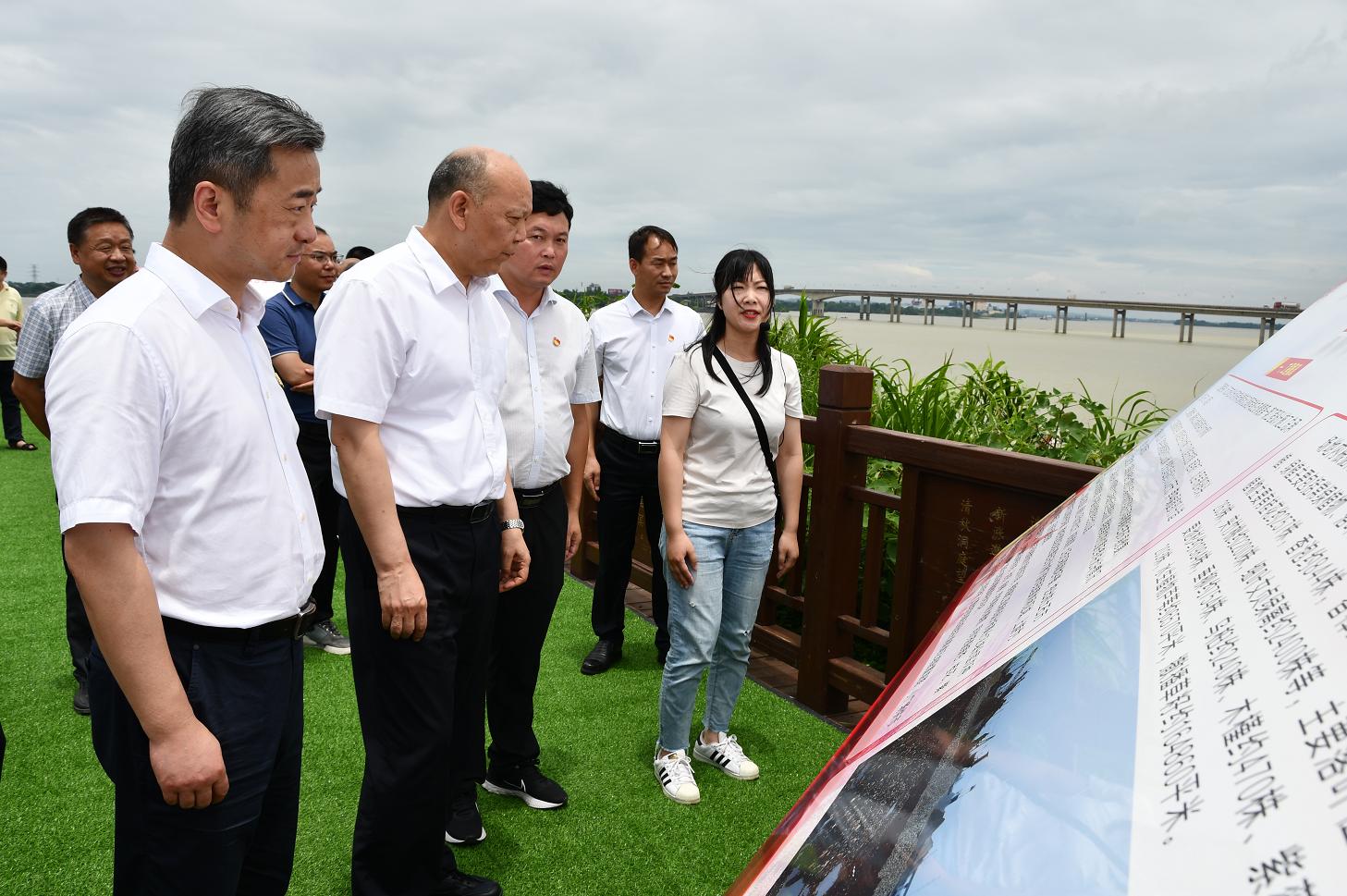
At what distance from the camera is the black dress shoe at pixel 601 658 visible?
12.7ft

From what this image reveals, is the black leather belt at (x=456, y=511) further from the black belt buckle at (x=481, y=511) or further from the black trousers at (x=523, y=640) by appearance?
the black trousers at (x=523, y=640)

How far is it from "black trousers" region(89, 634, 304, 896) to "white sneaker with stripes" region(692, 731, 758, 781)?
1795 millimetres

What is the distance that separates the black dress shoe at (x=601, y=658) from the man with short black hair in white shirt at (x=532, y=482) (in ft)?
3.26

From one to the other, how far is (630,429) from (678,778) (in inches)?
62.4

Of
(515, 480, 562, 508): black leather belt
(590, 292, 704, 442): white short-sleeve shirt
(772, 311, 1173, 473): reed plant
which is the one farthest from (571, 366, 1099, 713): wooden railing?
(515, 480, 562, 508): black leather belt

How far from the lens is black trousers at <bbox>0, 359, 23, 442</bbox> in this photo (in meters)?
9.02

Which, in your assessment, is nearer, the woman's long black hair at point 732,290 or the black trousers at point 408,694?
the black trousers at point 408,694

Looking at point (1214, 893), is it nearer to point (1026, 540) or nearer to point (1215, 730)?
point (1215, 730)

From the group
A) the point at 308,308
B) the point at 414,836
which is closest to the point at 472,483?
the point at 414,836

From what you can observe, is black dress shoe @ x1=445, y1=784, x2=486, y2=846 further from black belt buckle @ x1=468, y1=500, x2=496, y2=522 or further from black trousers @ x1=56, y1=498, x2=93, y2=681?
black trousers @ x1=56, y1=498, x2=93, y2=681

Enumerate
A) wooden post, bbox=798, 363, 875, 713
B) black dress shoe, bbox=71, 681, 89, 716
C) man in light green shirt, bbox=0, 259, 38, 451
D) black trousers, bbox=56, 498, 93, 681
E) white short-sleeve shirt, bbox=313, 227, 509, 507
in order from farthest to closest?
man in light green shirt, bbox=0, 259, 38, 451
wooden post, bbox=798, 363, 875, 713
black dress shoe, bbox=71, 681, 89, 716
black trousers, bbox=56, 498, 93, 681
white short-sleeve shirt, bbox=313, 227, 509, 507

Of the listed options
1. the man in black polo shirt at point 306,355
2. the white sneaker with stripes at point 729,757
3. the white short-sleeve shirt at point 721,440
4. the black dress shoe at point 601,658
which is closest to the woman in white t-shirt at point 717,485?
the white short-sleeve shirt at point 721,440

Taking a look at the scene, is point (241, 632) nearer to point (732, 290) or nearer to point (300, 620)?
point (300, 620)

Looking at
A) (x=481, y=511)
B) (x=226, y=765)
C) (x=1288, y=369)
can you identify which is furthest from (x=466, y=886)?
(x=1288, y=369)
